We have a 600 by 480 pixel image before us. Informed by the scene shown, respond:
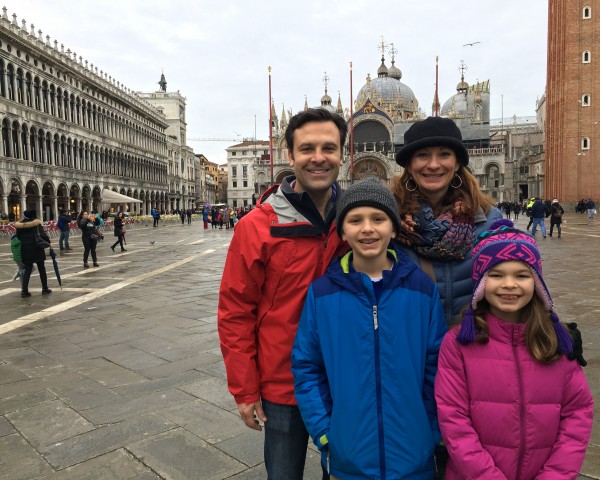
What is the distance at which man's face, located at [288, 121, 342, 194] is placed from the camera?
191cm

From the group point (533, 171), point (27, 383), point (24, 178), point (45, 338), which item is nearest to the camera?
point (27, 383)

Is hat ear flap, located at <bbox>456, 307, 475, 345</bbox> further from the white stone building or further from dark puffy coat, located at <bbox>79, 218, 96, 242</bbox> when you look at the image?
the white stone building

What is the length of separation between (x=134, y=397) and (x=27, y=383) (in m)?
1.17

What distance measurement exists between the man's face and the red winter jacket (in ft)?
0.49

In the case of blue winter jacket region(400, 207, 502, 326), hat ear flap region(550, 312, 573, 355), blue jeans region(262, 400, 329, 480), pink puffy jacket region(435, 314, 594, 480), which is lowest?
blue jeans region(262, 400, 329, 480)

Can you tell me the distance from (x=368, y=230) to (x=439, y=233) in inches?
13.5

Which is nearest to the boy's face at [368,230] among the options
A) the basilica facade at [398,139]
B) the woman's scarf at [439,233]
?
the woman's scarf at [439,233]

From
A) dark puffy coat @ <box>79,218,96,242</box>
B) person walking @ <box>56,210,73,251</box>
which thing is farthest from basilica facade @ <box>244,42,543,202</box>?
dark puffy coat @ <box>79,218,96,242</box>

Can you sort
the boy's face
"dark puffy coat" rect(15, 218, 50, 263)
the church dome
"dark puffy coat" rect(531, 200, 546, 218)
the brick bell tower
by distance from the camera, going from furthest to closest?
the church dome → the brick bell tower → "dark puffy coat" rect(531, 200, 546, 218) → "dark puffy coat" rect(15, 218, 50, 263) → the boy's face

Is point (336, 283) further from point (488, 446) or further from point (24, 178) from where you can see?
point (24, 178)

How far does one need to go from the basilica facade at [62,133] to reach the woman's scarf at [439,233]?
2407 cm

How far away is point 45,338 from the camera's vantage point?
18.4 feet

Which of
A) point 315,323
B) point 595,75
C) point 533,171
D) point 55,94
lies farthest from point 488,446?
point 533,171

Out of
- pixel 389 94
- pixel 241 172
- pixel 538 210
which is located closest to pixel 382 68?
pixel 389 94
